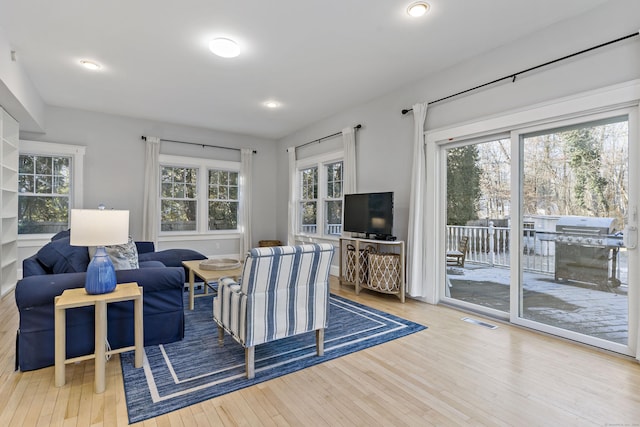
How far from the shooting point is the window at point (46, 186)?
4.96m

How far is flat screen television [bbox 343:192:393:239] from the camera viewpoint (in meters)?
4.14

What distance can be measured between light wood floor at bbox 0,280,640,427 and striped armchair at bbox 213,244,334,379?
0.31m

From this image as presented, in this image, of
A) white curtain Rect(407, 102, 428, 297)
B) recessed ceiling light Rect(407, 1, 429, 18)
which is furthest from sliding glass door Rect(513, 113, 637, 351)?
recessed ceiling light Rect(407, 1, 429, 18)

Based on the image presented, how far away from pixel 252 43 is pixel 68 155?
4052 millimetres

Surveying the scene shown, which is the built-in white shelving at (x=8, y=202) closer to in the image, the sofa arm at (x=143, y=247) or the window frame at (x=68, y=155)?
the window frame at (x=68, y=155)

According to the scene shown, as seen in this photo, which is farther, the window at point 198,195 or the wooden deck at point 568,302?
the window at point 198,195

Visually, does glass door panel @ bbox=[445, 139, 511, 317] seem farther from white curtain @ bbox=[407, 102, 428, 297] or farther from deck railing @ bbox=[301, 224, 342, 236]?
deck railing @ bbox=[301, 224, 342, 236]

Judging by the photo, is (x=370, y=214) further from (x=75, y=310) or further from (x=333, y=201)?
(x=75, y=310)

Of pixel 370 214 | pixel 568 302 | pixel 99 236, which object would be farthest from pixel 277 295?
pixel 568 302

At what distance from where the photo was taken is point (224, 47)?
3.16m

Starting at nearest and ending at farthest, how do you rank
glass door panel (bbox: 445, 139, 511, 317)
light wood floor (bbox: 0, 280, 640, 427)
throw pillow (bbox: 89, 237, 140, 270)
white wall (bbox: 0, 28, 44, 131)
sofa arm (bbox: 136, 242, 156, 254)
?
light wood floor (bbox: 0, 280, 640, 427), throw pillow (bbox: 89, 237, 140, 270), white wall (bbox: 0, 28, 44, 131), glass door panel (bbox: 445, 139, 511, 317), sofa arm (bbox: 136, 242, 156, 254)

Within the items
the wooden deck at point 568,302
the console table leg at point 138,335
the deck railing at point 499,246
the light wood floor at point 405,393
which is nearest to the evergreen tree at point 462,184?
the deck railing at point 499,246

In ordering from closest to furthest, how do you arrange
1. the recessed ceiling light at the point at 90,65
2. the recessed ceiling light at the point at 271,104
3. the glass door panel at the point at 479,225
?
the glass door panel at the point at 479,225, the recessed ceiling light at the point at 90,65, the recessed ceiling light at the point at 271,104

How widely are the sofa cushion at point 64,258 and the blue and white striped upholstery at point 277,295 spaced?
131 cm
